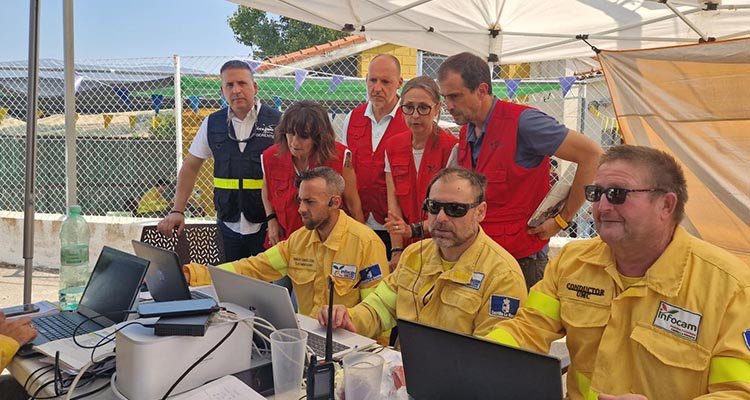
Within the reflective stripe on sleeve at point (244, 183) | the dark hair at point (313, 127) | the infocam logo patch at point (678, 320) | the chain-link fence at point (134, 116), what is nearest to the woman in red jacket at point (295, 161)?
the dark hair at point (313, 127)

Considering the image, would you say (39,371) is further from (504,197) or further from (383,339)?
(504,197)

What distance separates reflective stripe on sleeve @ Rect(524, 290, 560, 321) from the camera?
175cm

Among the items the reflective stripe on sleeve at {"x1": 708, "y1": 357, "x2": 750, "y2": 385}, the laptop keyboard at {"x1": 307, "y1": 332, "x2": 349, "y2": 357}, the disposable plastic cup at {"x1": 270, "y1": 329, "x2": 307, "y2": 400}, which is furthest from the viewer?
the laptop keyboard at {"x1": 307, "y1": 332, "x2": 349, "y2": 357}

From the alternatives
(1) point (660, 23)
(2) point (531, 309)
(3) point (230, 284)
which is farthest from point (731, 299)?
(1) point (660, 23)

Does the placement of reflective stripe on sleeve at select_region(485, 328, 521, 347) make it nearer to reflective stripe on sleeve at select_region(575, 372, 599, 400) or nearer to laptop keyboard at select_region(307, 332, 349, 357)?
reflective stripe on sleeve at select_region(575, 372, 599, 400)

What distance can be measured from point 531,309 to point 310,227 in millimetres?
1158

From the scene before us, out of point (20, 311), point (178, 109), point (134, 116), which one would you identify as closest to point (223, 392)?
point (20, 311)

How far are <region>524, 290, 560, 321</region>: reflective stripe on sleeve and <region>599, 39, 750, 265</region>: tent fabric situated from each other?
217cm

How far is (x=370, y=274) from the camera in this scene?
2500 millimetres

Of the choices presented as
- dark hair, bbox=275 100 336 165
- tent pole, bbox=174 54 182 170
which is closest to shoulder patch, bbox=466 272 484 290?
dark hair, bbox=275 100 336 165

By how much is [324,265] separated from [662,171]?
1.49m

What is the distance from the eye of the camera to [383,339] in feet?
7.20

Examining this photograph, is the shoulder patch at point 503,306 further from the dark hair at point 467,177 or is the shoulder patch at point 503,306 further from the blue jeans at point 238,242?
the blue jeans at point 238,242

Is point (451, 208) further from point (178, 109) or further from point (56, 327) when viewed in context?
point (178, 109)
